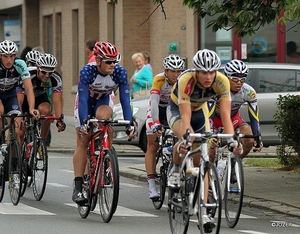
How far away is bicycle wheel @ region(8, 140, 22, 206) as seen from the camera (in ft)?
41.9

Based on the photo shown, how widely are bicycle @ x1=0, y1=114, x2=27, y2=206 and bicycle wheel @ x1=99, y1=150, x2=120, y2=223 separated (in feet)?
5.72

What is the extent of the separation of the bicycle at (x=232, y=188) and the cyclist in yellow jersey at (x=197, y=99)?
0.56 metres

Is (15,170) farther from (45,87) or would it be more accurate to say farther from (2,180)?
(45,87)

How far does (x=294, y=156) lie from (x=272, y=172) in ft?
1.47

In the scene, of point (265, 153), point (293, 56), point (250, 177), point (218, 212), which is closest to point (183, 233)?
point (218, 212)

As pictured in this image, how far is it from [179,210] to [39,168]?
4193 mm

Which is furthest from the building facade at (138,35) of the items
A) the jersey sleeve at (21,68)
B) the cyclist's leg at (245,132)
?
the cyclist's leg at (245,132)

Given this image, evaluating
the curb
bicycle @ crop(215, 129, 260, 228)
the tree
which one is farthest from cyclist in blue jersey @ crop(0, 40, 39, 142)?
bicycle @ crop(215, 129, 260, 228)

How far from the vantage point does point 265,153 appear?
21547 mm

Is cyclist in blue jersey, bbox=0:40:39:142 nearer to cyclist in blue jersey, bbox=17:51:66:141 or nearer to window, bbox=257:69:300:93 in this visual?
cyclist in blue jersey, bbox=17:51:66:141

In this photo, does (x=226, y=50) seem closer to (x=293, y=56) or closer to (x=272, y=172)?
(x=293, y=56)

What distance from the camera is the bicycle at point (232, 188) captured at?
10.7 meters

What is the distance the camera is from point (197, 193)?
929 centimetres

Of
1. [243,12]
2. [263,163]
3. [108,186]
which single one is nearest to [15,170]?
[108,186]
